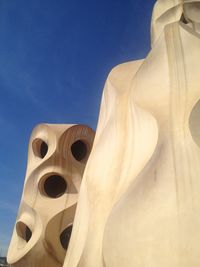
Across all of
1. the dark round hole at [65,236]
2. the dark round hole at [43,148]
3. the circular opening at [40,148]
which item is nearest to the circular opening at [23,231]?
the dark round hole at [65,236]

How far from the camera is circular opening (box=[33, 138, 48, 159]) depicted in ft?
28.7

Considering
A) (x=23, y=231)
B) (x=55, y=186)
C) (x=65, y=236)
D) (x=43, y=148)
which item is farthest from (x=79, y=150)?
(x=23, y=231)

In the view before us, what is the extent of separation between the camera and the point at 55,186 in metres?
8.41

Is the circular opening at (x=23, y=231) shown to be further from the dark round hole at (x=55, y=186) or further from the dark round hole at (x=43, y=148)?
the dark round hole at (x=43, y=148)

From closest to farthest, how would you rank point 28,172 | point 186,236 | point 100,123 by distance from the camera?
point 186,236 → point 100,123 → point 28,172

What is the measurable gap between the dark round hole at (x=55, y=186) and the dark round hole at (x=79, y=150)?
78cm

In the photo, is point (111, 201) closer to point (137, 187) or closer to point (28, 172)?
point (137, 187)

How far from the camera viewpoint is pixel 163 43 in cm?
501

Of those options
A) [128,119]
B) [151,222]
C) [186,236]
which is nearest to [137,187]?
[151,222]

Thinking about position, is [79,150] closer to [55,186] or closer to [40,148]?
[40,148]

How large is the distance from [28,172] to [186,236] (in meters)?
5.72

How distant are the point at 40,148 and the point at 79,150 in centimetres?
100

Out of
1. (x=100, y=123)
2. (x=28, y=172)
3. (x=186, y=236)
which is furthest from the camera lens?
(x=28, y=172)

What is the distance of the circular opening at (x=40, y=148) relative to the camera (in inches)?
344
